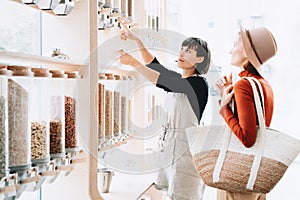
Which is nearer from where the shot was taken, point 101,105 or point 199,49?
point 101,105

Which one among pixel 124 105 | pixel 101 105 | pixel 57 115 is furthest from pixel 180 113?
pixel 57 115

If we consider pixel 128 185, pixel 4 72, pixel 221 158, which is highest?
pixel 4 72

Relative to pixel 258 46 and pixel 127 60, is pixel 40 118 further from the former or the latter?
pixel 258 46

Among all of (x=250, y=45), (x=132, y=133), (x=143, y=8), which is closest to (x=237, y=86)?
(x=250, y=45)

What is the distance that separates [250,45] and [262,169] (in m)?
0.61

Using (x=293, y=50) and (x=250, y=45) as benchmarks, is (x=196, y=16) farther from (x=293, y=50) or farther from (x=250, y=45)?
(x=250, y=45)

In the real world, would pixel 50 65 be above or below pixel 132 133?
above

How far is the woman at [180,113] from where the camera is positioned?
1.72m

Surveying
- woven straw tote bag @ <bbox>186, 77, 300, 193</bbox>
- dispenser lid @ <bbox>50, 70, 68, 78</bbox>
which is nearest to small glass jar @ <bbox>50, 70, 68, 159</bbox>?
dispenser lid @ <bbox>50, 70, 68, 78</bbox>

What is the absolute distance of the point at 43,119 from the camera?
1090 mm

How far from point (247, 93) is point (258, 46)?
0.99 feet

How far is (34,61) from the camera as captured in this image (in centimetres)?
115

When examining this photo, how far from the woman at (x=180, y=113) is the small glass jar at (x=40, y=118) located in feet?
2.06

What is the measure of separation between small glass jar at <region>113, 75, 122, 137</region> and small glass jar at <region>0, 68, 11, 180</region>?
78 centimetres
